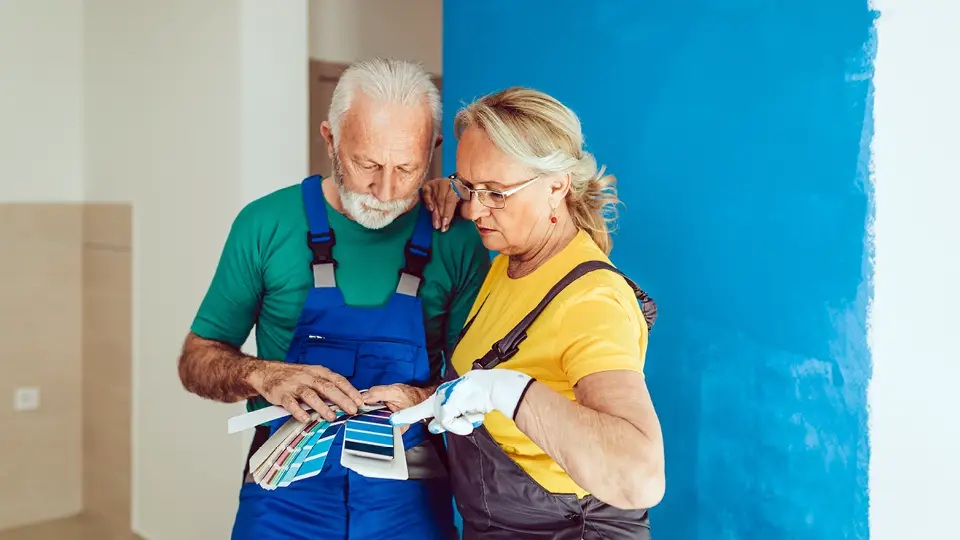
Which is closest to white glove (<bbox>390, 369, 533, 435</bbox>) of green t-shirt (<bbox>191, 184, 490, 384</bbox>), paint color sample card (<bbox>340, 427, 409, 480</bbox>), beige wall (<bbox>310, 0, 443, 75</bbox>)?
paint color sample card (<bbox>340, 427, 409, 480</bbox>)

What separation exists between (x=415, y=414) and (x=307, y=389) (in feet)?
0.77

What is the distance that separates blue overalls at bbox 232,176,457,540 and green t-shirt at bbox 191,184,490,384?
0.03m

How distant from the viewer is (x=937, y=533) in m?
1.43

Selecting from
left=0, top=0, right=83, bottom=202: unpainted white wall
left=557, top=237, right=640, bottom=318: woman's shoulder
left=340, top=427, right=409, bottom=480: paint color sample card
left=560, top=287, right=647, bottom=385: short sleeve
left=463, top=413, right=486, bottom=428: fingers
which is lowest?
left=340, top=427, right=409, bottom=480: paint color sample card

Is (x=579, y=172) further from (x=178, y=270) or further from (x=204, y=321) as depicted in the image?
(x=178, y=270)

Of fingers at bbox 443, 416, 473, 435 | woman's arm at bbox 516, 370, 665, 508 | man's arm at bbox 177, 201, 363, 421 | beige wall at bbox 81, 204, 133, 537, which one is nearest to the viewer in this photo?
woman's arm at bbox 516, 370, 665, 508

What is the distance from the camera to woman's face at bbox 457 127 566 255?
1.33 meters

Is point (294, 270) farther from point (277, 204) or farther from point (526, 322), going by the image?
point (526, 322)

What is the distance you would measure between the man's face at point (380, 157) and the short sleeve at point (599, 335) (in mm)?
478

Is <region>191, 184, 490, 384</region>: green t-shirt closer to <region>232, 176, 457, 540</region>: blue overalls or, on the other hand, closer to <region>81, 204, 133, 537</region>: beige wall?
<region>232, 176, 457, 540</region>: blue overalls

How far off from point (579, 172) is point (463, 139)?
195mm

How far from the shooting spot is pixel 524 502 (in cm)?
133

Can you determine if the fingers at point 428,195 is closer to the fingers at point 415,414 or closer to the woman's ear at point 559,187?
the woman's ear at point 559,187

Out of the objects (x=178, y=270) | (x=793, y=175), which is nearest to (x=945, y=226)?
(x=793, y=175)
